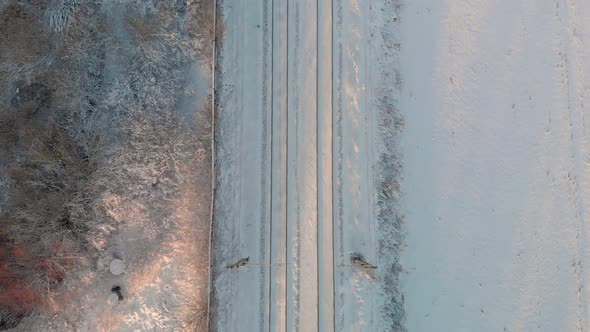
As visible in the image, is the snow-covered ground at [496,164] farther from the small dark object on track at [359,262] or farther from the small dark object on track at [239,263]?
the small dark object on track at [239,263]

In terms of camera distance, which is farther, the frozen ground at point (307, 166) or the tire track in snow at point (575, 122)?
the tire track in snow at point (575, 122)

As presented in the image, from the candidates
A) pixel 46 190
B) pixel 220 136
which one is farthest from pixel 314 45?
pixel 46 190

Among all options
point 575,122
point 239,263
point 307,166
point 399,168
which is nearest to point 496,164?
point 575,122

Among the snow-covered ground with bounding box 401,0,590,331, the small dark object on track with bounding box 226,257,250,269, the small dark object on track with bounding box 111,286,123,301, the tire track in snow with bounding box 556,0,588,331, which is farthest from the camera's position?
the tire track in snow with bounding box 556,0,588,331

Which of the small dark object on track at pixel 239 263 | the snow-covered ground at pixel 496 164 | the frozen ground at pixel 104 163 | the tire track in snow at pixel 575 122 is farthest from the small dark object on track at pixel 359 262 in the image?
the tire track in snow at pixel 575 122

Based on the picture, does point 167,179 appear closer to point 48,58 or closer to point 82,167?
point 82,167

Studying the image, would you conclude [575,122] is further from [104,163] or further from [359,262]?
[104,163]

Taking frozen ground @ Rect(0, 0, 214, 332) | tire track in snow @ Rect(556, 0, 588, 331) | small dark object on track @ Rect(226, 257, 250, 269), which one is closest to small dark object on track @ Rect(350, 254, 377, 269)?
small dark object on track @ Rect(226, 257, 250, 269)

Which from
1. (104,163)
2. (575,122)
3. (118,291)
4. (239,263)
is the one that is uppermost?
(575,122)

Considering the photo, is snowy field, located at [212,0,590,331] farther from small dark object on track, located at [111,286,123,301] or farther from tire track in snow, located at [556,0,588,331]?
small dark object on track, located at [111,286,123,301]
